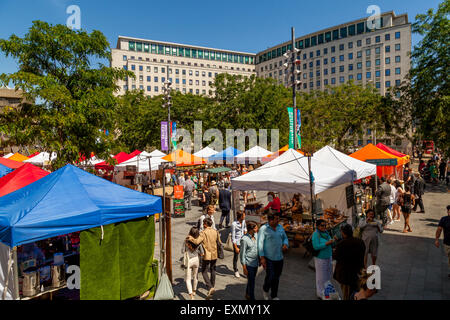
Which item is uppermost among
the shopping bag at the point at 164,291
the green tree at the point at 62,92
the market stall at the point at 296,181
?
the green tree at the point at 62,92

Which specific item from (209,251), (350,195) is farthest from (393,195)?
(209,251)

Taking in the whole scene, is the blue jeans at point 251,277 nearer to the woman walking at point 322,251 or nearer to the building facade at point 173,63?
the woman walking at point 322,251

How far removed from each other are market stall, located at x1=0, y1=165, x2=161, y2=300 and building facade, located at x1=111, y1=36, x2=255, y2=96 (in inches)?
3487

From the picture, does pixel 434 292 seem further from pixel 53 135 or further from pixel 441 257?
pixel 53 135

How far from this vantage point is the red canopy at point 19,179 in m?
9.06

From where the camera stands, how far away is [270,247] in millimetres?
5828

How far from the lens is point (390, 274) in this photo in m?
7.49

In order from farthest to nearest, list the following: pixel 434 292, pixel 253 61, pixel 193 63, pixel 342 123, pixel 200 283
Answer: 1. pixel 253 61
2. pixel 193 63
3. pixel 342 123
4. pixel 200 283
5. pixel 434 292

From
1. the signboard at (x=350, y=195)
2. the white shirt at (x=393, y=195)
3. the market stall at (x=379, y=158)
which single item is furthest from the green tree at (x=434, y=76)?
the signboard at (x=350, y=195)

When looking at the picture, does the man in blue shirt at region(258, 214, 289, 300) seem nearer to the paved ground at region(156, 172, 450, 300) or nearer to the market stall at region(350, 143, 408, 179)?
the paved ground at region(156, 172, 450, 300)

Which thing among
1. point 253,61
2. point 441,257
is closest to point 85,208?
point 441,257

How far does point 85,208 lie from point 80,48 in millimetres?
8228

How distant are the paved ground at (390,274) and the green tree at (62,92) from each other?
17.5 ft

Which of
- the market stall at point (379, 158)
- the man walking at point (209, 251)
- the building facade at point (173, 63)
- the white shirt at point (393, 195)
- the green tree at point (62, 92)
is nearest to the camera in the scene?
the man walking at point (209, 251)
